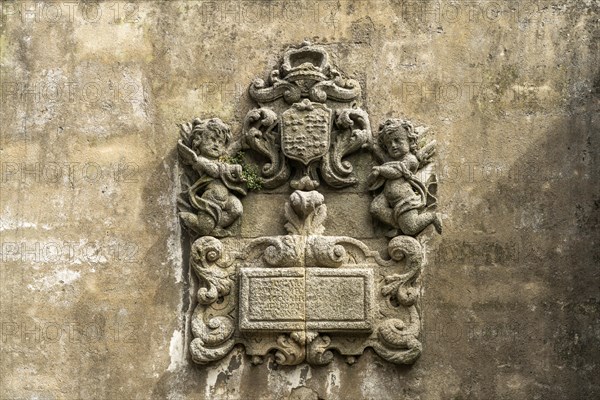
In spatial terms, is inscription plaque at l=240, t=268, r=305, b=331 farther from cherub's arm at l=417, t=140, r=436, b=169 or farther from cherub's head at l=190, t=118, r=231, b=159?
cherub's arm at l=417, t=140, r=436, b=169

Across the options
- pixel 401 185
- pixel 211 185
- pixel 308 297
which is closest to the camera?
pixel 308 297

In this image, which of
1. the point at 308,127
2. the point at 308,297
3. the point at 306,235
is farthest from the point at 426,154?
the point at 308,297

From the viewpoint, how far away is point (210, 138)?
955 centimetres

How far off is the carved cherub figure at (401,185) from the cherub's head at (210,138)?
1053mm

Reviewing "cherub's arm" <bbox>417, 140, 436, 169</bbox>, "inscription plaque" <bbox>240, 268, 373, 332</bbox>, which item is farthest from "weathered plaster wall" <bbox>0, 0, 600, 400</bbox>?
"inscription plaque" <bbox>240, 268, 373, 332</bbox>

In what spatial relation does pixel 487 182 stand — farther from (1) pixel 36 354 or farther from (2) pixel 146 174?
(1) pixel 36 354

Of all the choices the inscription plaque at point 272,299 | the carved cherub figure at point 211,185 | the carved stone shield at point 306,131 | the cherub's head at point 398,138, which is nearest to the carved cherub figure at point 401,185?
the cherub's head at point 398,138

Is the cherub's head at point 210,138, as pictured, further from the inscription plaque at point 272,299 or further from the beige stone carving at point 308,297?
the inscription plaque at point 272,299

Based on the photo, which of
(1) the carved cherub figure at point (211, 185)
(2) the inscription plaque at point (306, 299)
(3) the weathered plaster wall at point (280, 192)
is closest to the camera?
(2) the inscription plaque at point (306, 299)

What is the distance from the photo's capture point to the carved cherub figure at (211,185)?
372 inches

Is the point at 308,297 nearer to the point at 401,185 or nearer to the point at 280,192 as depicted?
the point at 280,192

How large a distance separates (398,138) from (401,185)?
0.33m

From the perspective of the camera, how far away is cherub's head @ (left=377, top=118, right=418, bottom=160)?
9.47m

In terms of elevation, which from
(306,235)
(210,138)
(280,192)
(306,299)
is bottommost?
(306,299)
